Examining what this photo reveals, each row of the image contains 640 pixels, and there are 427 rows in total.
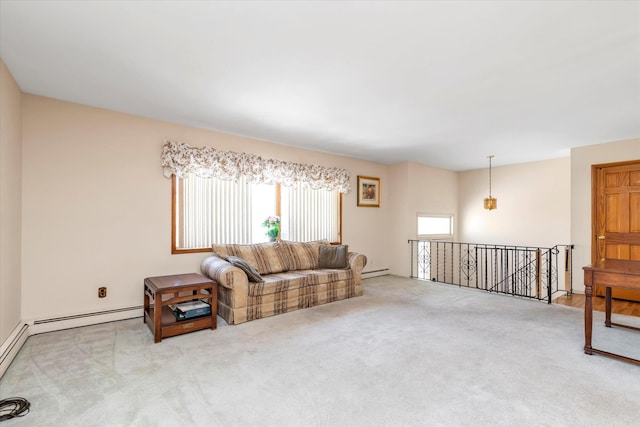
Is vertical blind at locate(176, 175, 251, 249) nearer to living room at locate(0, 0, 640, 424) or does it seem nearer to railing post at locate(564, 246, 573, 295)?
living room at locate(0, 0, 640, 424)

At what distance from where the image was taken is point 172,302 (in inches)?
119

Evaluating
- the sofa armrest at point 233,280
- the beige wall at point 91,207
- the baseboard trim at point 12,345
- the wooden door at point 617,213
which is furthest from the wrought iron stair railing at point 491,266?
the baseboard trim at point 12,345

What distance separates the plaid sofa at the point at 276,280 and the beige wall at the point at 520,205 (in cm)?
399

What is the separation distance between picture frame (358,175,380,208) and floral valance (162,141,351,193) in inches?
17.7

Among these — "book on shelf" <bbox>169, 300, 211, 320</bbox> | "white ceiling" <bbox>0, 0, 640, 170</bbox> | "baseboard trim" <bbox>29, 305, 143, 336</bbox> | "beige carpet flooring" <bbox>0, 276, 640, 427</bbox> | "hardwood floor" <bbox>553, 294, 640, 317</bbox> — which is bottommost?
"hardwood floor" <bbox>553, 294, 640, 317</bbox>

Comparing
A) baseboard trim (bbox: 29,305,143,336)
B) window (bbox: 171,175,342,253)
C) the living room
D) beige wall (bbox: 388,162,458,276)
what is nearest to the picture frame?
beige wall (bbox: 388,162,458,276)

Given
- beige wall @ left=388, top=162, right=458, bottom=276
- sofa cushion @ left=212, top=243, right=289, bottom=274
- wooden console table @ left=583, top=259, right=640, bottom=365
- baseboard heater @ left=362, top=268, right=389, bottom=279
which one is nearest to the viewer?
wooden console table @ left=583, top=259, right=640, bottom=365

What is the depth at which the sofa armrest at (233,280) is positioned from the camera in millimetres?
3400

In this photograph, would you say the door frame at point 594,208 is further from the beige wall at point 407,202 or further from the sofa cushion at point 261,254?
the sofa cushion at point 261,254

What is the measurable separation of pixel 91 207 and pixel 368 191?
15.3 feet

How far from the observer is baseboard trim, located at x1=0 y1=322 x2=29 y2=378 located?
2363 millimetres

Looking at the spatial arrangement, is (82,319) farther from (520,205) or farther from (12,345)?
(520,205)

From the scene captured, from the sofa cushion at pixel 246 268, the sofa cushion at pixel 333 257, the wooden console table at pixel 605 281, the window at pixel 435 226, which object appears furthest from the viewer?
the window at pixel 435 226

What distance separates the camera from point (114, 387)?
2131 millimetres
